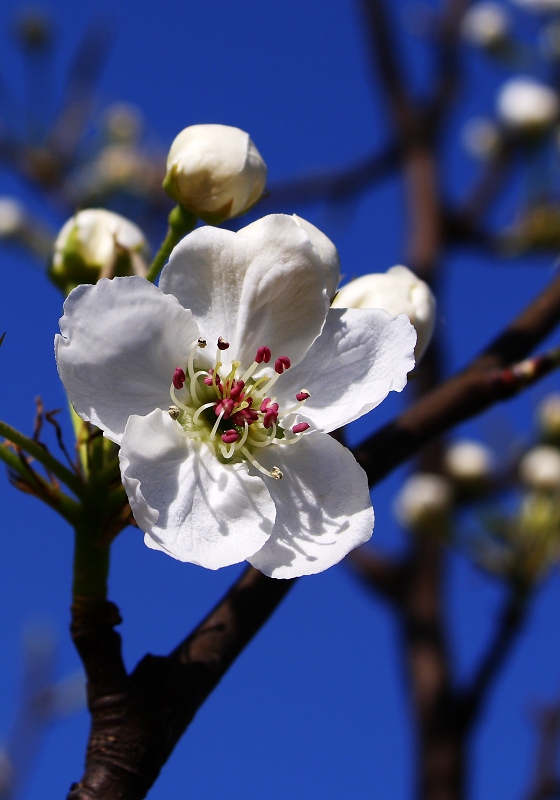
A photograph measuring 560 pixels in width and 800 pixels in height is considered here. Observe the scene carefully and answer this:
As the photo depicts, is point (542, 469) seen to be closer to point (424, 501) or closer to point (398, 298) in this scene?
point (424, 501)

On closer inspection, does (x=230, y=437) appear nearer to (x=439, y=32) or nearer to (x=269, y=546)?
(x=269, y=546)

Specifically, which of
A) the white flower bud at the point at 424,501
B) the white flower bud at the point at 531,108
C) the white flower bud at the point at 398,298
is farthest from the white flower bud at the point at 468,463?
the white flower bud at the point at 398,298

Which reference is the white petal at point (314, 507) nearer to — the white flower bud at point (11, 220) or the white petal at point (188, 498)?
the white petal at point (188, 498)

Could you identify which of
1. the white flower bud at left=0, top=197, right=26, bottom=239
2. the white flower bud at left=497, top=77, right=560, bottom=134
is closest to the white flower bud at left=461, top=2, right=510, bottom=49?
the white flower bud at left=497, top=77, right=560, bottom=134

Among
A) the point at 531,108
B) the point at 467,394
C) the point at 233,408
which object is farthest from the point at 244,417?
the point at 531,108

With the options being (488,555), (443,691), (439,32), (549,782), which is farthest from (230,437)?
(439,32)

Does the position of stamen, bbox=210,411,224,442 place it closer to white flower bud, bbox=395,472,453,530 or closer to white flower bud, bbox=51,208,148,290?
white flower bud, bbox=51,208,148,290
